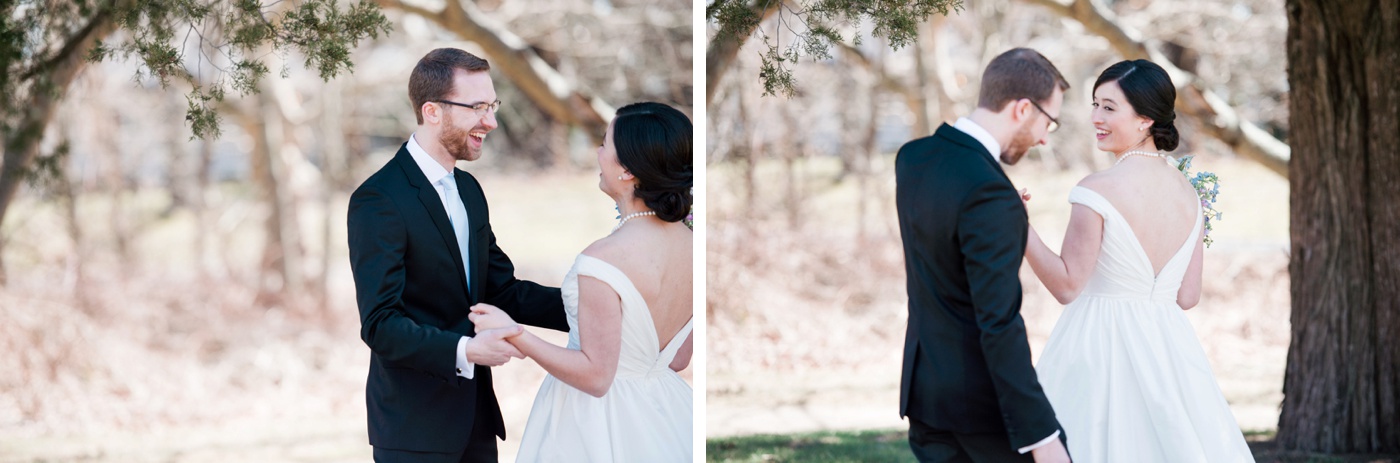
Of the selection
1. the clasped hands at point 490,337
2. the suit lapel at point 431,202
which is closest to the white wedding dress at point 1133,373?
the clasped hands at point 490,337

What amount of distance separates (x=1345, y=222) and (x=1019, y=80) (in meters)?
3.40

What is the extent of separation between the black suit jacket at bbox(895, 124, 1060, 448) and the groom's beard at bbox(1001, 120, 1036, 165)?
0.13 metres

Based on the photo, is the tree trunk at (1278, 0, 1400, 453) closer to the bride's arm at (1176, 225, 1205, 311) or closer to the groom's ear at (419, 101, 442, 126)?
the bride's arm at (1176, 225, 1205, 311)

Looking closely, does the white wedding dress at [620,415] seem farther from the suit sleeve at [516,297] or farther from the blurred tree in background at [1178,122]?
the blurred tree in background at [1178,122]

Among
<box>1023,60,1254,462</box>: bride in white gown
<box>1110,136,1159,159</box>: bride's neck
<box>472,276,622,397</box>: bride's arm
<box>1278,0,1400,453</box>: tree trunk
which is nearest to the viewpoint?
<box>472,276,622,397</box>: bride's arm

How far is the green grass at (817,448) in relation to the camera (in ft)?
20.4

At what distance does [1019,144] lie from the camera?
303cm

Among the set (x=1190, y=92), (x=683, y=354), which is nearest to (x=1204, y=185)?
(x=683, y=354)

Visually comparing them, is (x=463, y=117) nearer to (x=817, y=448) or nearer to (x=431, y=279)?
(x=431, y=279)

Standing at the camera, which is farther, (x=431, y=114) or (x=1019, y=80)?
(x=431, y=114)

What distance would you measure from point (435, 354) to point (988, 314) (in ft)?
4.75

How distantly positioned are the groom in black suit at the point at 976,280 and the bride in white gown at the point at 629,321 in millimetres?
779

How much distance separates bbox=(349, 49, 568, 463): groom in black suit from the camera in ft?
10.8

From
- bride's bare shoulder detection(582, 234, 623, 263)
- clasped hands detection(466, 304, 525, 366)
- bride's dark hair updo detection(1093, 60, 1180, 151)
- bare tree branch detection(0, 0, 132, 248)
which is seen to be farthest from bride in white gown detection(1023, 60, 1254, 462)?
bare tree branch detection(0, 0, 132, 248)
